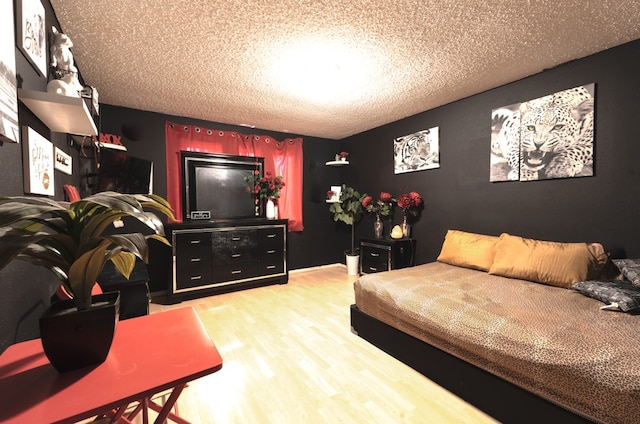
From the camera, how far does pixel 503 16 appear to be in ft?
5.78

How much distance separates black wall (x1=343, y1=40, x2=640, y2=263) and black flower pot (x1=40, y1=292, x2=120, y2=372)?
341cm

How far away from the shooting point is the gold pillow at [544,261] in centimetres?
209

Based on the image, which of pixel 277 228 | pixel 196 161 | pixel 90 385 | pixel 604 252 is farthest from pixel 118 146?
pixel 604 252

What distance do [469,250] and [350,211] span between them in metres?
2.18

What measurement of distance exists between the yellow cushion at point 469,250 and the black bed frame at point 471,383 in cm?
129

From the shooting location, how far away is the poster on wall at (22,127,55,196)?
119 cm

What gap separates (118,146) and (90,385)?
2.97 m

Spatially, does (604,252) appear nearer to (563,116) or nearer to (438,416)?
(563,116)

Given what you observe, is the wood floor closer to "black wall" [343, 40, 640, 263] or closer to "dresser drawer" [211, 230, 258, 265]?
"dresser drawer" [211, 230, 258, 265]

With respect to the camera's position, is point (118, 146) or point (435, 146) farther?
→ point (435, 146)

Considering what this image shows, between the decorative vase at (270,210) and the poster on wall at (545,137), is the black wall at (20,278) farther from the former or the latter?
the poster on wall at (545,137)

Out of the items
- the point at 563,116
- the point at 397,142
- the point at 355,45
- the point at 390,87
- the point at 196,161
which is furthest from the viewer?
the point at 397,142

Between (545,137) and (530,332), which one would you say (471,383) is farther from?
(545,137)

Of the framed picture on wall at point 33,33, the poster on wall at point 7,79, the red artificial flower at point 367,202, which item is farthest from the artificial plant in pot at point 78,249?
the red artificial flower at point 367,202
